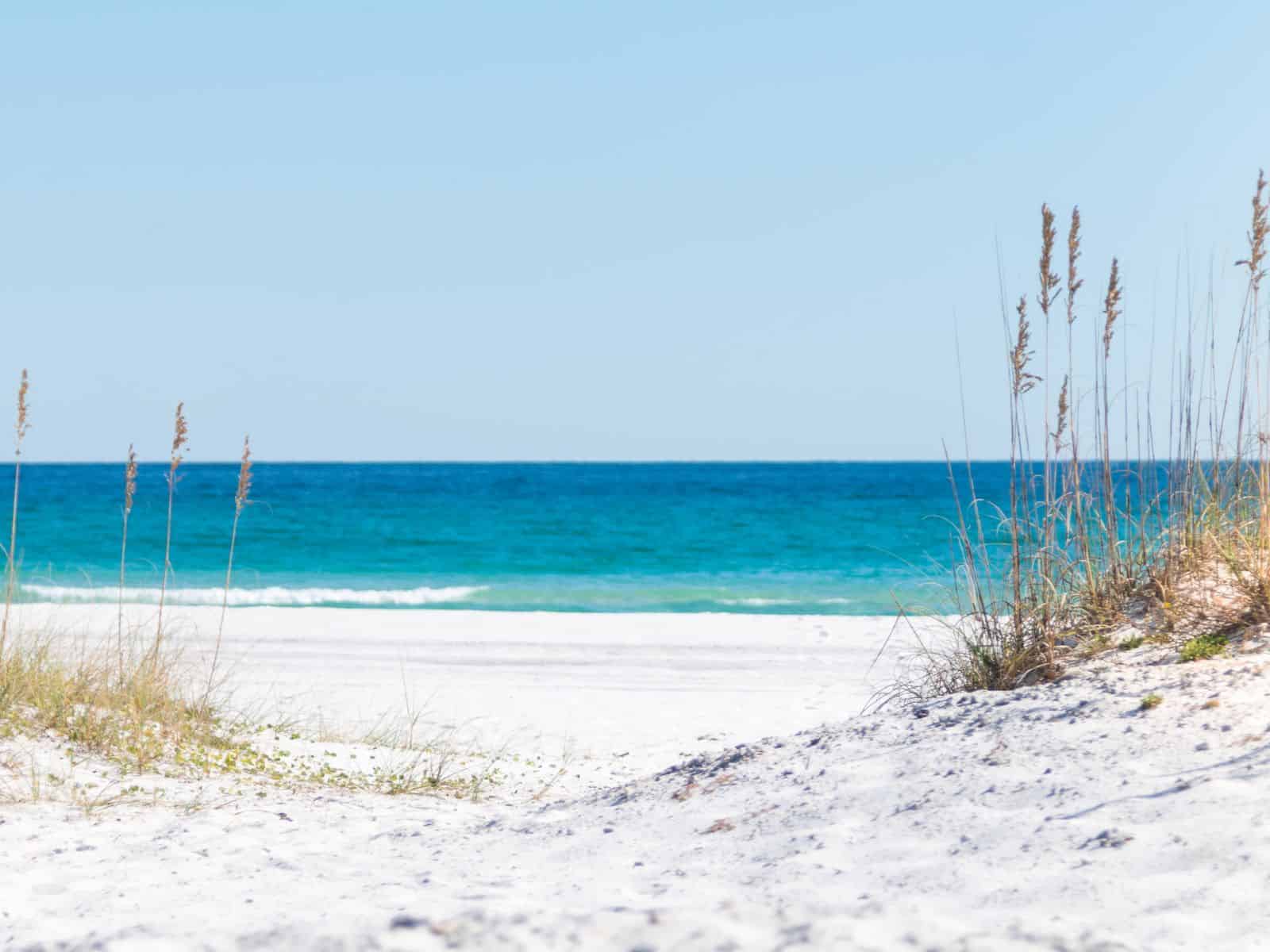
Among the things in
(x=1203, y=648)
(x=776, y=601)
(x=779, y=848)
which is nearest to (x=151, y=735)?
(x=779, y=848)

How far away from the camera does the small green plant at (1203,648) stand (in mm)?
3789

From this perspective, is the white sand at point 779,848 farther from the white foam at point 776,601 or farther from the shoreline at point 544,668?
the white foam at point 776,601

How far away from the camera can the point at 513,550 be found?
2430 centimetres

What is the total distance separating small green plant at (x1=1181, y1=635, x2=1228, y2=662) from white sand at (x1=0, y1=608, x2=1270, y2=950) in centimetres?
6

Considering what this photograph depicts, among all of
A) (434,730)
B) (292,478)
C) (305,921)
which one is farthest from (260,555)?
(292,478)

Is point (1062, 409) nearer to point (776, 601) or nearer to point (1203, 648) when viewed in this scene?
point (1203, 648)

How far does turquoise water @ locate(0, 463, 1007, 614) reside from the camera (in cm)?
1680

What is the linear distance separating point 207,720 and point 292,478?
63849mm

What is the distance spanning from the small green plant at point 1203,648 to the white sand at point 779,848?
0.06 m

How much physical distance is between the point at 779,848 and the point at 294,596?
15.3 meters

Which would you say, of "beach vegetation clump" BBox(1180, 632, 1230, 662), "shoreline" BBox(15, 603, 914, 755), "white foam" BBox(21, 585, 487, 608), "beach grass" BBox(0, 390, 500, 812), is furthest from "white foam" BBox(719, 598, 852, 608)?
"beach vegetation clump" BBox(1180, 632, 1230, 662)

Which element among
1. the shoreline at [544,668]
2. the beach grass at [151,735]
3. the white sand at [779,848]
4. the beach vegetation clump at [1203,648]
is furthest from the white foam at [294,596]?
the beach vegetation clump at [1203,648]

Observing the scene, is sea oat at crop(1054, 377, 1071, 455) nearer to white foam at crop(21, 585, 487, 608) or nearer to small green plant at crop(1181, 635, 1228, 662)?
small green plant at crop(1181, 635, 1228, 662)

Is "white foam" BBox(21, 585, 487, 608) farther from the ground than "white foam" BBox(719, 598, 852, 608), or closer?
closer
